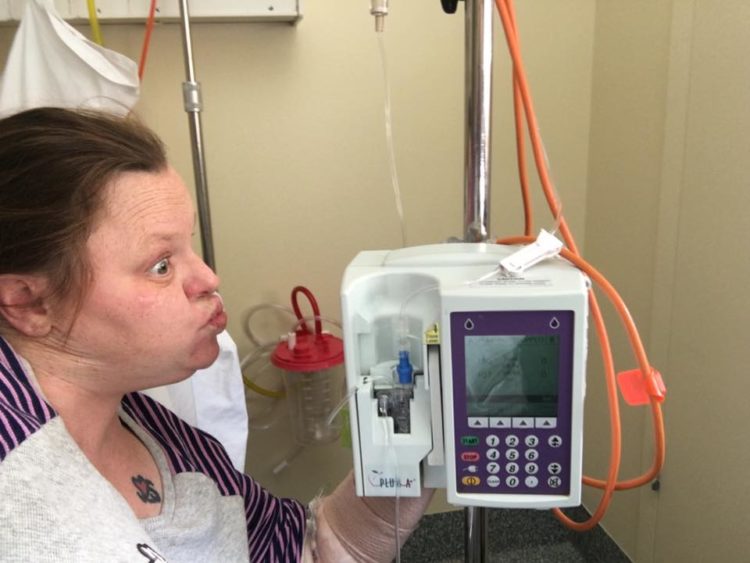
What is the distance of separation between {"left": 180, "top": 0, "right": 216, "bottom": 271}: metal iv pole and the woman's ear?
2.05 ft

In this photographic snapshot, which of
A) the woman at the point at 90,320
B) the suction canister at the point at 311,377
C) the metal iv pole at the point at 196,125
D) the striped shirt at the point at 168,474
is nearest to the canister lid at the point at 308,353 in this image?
the suction canister at the point at 311,377

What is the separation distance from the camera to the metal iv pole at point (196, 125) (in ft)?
3.94

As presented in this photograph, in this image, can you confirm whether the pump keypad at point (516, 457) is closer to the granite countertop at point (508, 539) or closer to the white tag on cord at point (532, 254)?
the white tag on cord at point (532, 254)

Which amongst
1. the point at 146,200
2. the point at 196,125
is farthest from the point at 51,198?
the point at 196,125

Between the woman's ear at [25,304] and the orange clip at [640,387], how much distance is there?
2.06 feet

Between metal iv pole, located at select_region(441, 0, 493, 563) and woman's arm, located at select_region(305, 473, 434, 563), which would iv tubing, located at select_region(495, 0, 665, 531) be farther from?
woman's arm, located at select_region(305, 473, 434, 563)

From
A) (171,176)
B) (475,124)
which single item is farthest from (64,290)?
(475,124)

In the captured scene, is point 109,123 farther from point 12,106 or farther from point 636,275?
point 636,275

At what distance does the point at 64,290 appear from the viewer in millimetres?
672

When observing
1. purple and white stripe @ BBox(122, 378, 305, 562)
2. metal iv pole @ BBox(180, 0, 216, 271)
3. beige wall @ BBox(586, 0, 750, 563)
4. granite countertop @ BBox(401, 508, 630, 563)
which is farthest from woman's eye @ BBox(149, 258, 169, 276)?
granite countertop @ BBox(401, 508, 630, 563)

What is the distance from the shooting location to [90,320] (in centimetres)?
69

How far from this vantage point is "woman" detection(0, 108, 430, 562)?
58 cm

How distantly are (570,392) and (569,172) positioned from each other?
3.85 ft

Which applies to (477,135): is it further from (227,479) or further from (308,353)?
(308,353)
